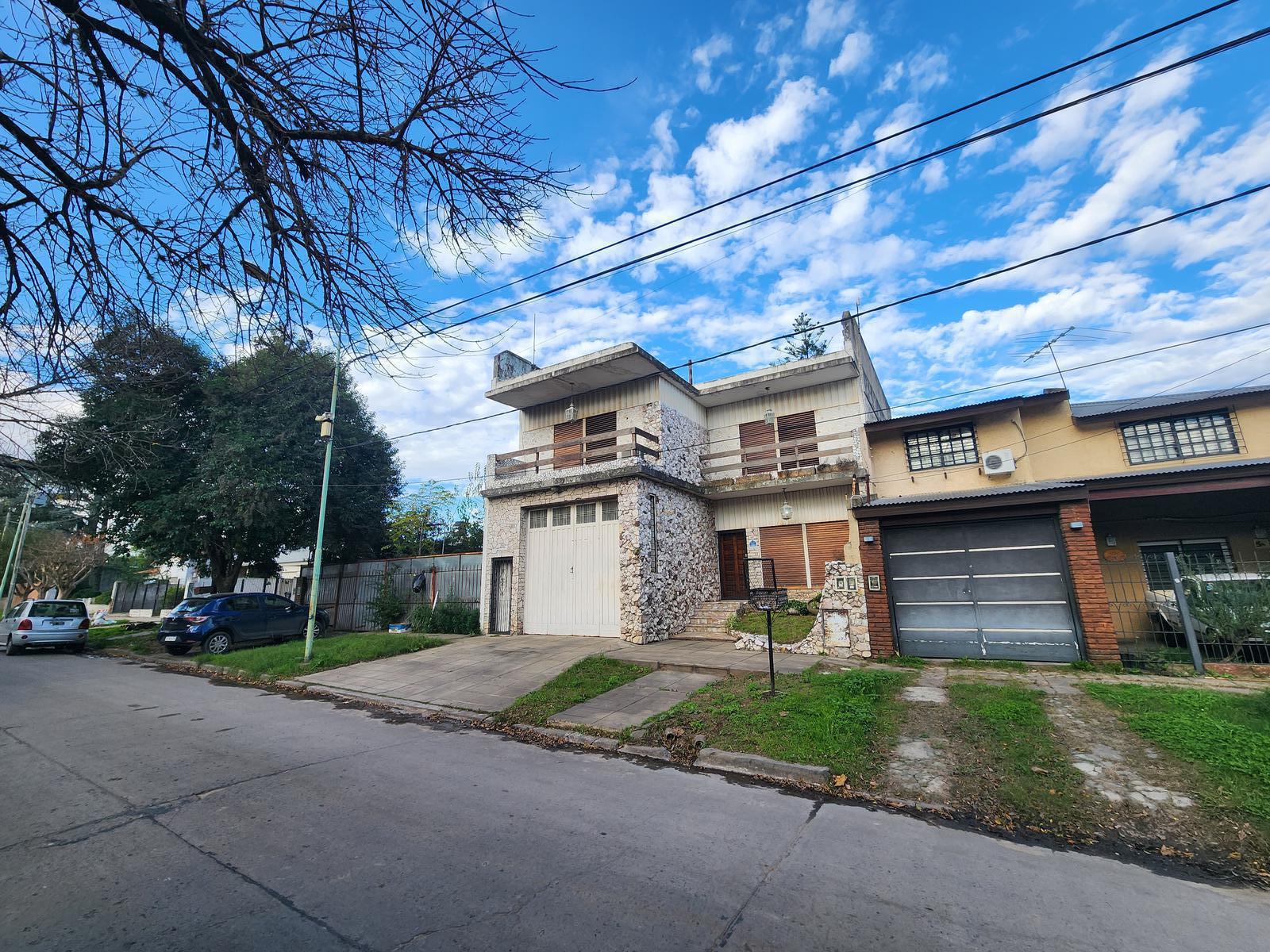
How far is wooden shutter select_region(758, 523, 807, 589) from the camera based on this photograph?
15242 mm

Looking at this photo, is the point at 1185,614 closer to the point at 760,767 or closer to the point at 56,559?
the point at 760,767

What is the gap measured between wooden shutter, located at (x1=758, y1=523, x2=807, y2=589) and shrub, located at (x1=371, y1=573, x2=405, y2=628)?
12.0 metres

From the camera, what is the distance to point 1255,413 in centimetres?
1227

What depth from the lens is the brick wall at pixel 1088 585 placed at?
880 centimetres

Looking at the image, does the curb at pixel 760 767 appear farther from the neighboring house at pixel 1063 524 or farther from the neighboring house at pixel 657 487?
the neighboring house at pixel 657 487

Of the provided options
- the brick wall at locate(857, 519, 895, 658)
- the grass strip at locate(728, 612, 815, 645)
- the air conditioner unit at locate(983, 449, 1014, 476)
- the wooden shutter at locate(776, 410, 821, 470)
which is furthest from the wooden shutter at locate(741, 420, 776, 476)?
the air conditioner unit at locate(983, 449, 1014, 476)

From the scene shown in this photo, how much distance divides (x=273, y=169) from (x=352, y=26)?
3.37 ft

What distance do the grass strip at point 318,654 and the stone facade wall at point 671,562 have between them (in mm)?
5346

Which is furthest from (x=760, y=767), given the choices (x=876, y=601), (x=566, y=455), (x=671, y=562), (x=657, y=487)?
(x=566, y=455)

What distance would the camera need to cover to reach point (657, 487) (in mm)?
14117

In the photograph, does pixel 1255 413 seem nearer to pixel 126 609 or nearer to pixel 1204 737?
pixel 1204 737

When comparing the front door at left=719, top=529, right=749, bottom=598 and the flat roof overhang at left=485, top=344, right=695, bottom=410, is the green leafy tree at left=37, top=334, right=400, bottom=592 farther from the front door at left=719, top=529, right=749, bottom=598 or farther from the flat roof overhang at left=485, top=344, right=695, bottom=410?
the front door at left=719, top=529, right=749, bottom=598

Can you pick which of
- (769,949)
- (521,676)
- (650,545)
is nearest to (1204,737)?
(769,949)

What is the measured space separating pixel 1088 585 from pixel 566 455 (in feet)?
41.3
